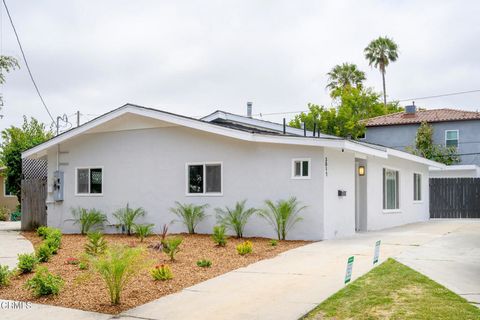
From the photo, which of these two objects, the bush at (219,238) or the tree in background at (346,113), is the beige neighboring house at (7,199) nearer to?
the tree in background at (346,113)

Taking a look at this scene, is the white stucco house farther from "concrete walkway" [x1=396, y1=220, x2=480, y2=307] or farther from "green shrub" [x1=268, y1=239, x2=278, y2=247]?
"concrete walkway" [x1=396, y1=220, x2=480, y2=307]

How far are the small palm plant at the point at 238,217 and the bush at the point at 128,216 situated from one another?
2.88 m

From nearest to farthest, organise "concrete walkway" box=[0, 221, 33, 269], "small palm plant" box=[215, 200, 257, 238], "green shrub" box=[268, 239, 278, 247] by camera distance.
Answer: "concrete walkway" box=[0, 221, 33, 269]
"green shrub" box=[268, 239, 278, 247]
"small palm plant" box=[215, 200, 257, 238]

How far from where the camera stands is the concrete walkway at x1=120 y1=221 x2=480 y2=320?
6953 millimetres

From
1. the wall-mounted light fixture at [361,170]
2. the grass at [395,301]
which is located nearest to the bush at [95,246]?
the grass at [395,301]

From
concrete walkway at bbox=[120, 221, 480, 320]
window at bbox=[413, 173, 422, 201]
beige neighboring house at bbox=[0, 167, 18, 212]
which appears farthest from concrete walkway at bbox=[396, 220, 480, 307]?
beige neighboring house at bbox=[0, 167, 18, 212]

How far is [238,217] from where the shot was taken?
15016 millimetres

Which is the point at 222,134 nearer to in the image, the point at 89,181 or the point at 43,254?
the point at 89,181

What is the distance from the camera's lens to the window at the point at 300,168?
47.2ft

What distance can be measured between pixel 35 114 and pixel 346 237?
26.4m

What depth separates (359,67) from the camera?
4994cm

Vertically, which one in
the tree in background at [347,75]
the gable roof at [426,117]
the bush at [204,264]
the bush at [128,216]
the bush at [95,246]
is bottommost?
the bush at [204,264]

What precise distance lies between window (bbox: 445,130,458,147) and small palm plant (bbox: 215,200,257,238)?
2011 centimetres

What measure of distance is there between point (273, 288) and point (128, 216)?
9.08 meters
